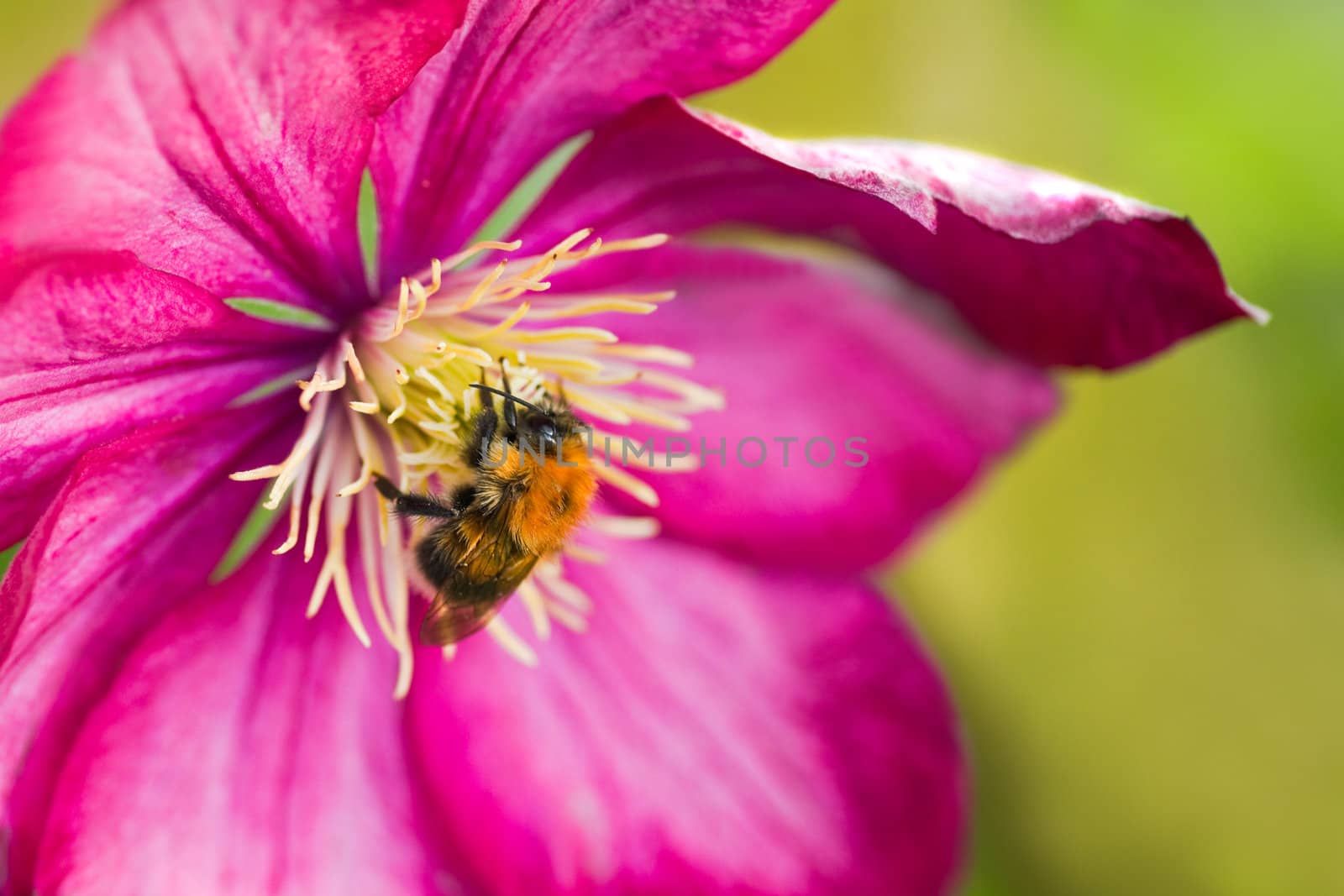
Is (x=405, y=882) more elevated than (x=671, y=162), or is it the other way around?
(x=671, y=162)

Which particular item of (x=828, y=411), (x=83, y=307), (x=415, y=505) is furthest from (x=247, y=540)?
(x=828, y=411)

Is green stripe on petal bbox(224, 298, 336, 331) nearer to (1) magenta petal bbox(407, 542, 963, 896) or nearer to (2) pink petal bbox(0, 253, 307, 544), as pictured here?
(2) pink petal bbox(0, 253, 307, 544)

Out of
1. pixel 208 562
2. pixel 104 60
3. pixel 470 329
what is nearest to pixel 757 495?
pixel 470 329

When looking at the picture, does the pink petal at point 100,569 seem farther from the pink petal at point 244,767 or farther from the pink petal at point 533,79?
the pink petal at point 533,79

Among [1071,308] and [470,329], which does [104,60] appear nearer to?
[470,329]

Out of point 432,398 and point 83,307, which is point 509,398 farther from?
point 83,307

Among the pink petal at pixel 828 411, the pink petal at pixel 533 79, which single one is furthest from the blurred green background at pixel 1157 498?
the pink petal at pixel 533 79
